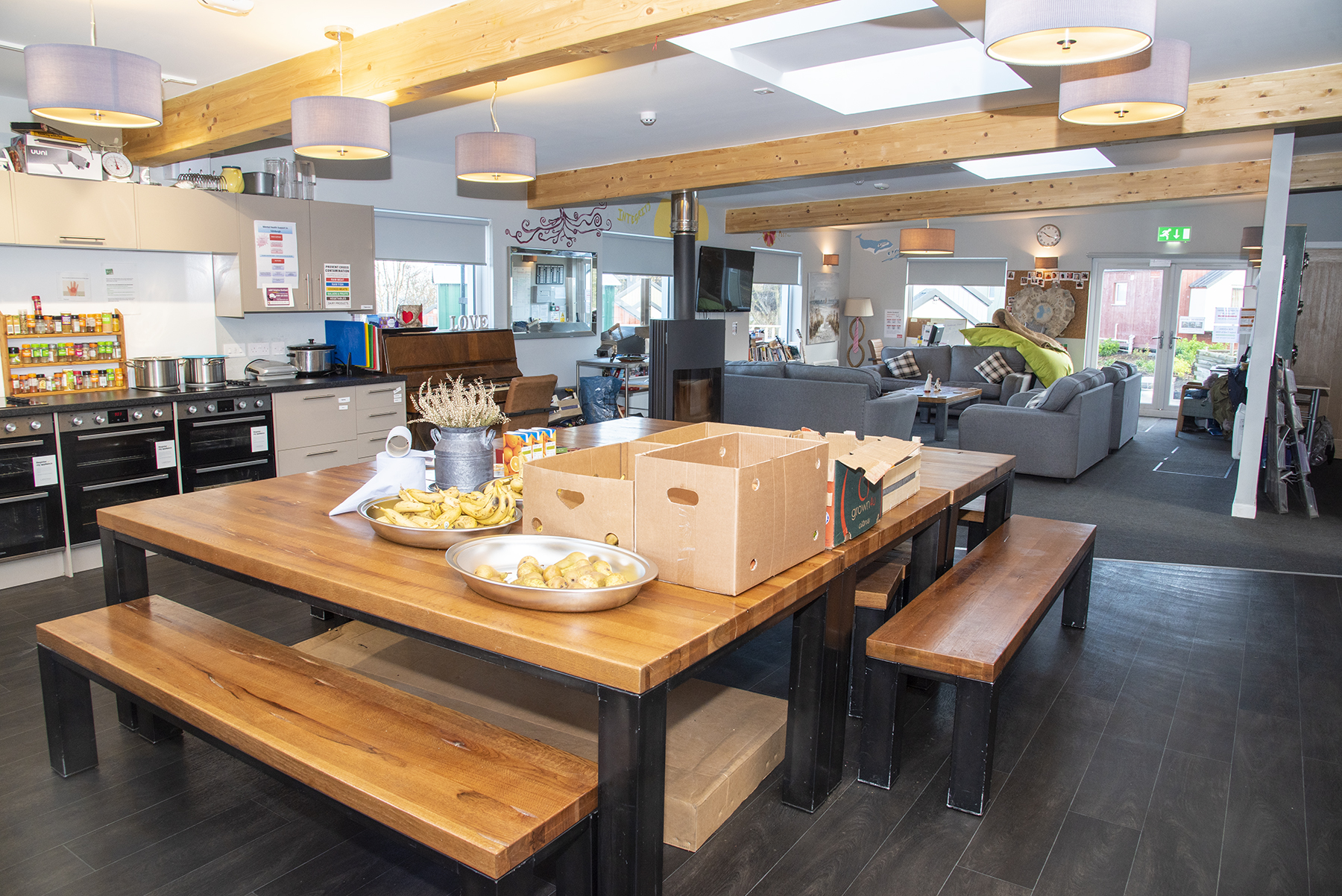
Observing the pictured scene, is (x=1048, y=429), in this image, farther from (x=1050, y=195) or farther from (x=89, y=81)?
(x=89, y=81)

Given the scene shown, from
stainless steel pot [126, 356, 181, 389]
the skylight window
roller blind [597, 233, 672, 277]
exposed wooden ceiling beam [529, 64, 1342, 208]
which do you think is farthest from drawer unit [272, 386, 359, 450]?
the skylight window

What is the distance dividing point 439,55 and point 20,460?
2.83 meters

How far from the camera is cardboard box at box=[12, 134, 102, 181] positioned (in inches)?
176

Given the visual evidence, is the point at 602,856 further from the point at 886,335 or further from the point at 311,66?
the point at 886,335

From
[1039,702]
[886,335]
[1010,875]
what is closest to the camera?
[1010,875]

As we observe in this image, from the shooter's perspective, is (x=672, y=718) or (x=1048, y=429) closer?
(x=672, y=718)

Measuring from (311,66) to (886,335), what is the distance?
35.3ft

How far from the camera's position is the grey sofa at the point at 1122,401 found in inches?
334

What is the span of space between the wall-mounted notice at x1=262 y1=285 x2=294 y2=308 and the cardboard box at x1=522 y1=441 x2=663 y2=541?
14.0ft

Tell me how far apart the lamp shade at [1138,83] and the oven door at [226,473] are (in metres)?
4.42

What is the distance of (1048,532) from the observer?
12.1 ft

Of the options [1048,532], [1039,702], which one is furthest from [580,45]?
[1039,702]

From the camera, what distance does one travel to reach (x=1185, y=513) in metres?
6.09

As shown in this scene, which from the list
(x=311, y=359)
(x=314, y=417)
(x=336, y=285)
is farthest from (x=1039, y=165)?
(x=314, y=417)
